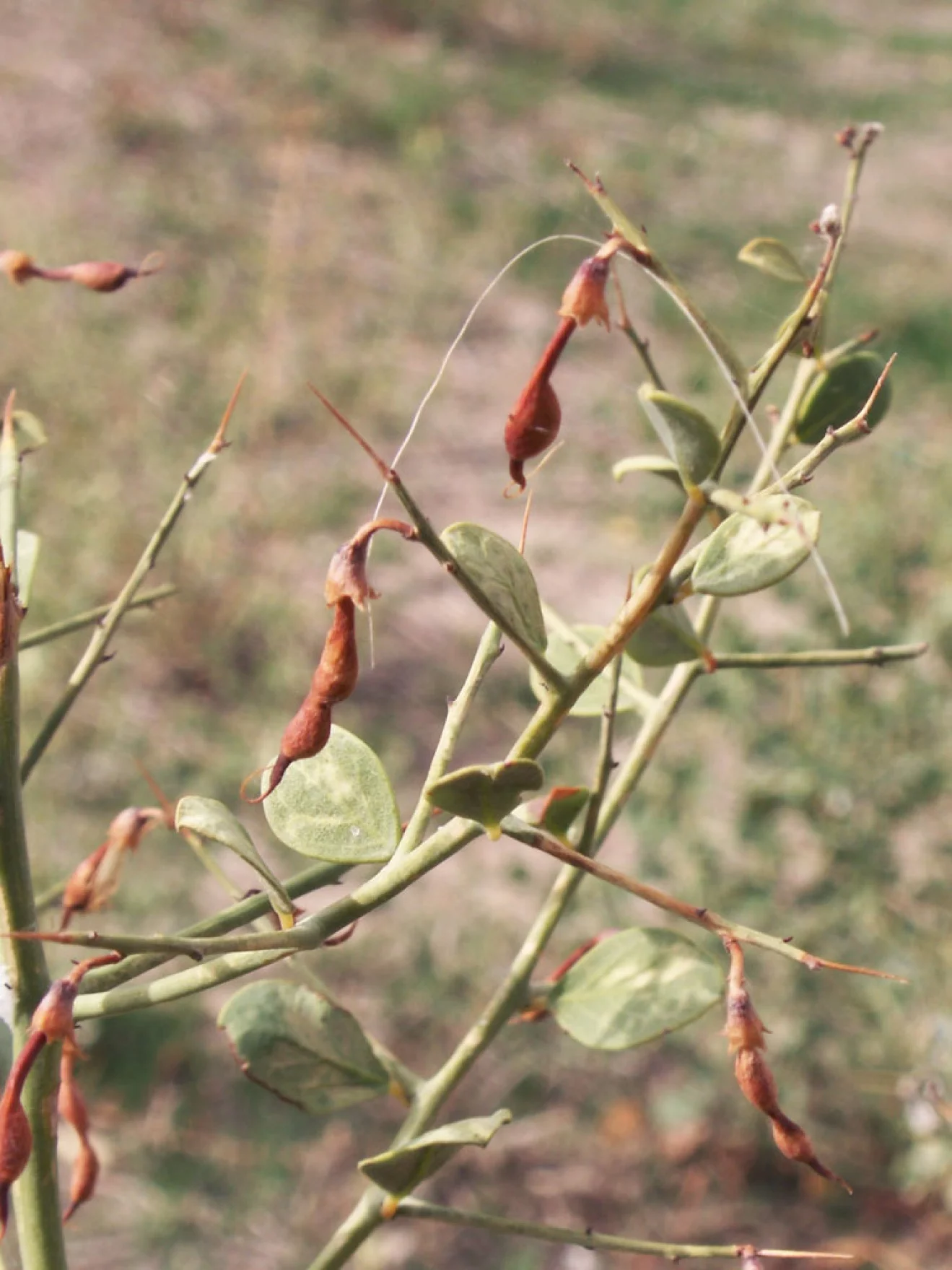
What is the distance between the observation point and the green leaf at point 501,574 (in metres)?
0.35

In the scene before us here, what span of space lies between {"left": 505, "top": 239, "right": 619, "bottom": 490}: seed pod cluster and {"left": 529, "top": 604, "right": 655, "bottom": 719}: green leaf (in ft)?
0.45

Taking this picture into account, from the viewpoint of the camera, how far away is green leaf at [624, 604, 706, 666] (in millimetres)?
415

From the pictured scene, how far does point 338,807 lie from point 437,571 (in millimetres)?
2290

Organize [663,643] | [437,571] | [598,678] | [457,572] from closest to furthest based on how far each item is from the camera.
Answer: [457,572]
[663,643]
[598,678]
[437,571]

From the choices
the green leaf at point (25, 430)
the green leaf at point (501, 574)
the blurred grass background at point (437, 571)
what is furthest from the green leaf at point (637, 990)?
the blurred grass background at point (437, 571)

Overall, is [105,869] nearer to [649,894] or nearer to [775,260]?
[649,894]

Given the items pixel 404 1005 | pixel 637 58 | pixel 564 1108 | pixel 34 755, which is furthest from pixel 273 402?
pixel 637 58

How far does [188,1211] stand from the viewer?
1.55 meters

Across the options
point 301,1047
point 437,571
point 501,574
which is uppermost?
point 501,574

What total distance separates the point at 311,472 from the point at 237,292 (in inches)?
27.8

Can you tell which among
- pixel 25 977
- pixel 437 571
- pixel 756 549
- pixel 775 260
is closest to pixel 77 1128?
pixel 25 977

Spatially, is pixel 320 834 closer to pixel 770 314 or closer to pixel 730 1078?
pixel 730 1078

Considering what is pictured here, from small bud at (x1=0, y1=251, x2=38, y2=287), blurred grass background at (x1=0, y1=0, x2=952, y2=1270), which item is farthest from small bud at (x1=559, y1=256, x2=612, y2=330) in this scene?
blurred grass background at (x1=0, y1=0, x2=952, y2=1270)

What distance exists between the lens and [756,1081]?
1.18 feet
